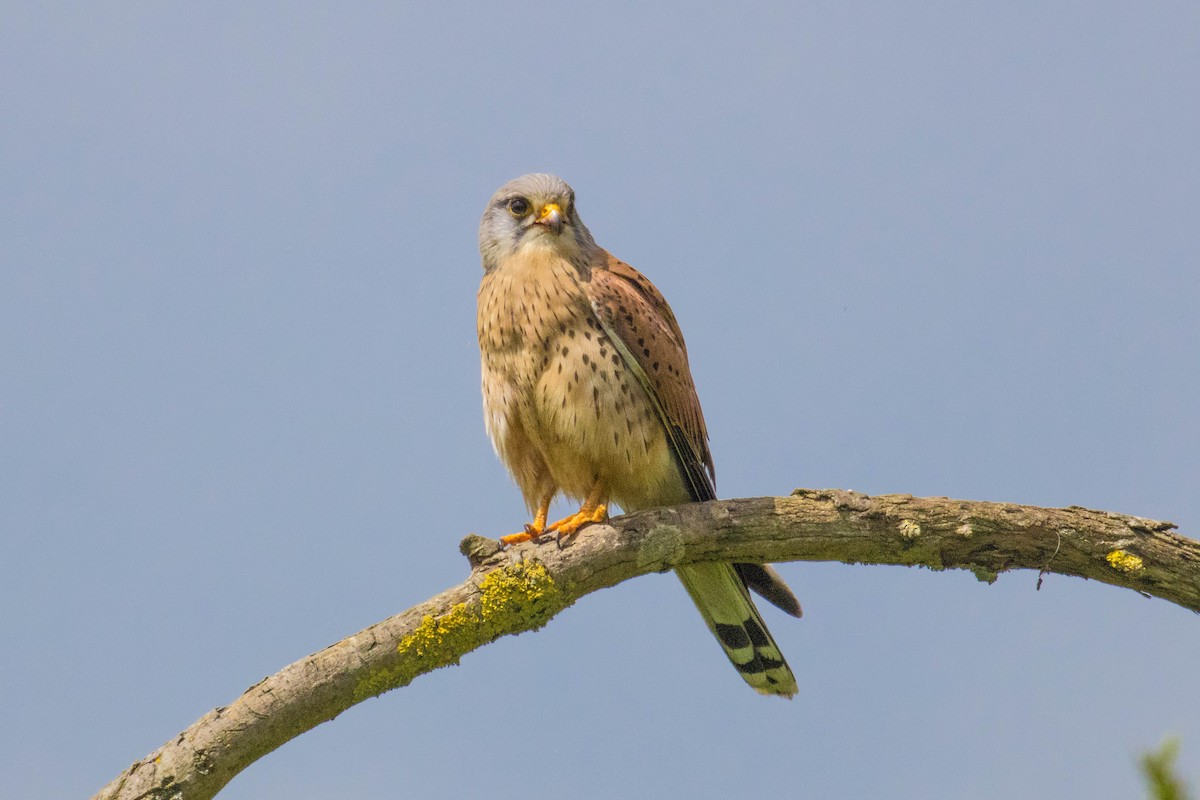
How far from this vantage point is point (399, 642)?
3717 millimetres

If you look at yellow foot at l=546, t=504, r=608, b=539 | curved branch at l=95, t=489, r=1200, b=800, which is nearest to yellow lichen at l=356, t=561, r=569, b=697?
curved branch at l=95, t=489, r=1200, b=800

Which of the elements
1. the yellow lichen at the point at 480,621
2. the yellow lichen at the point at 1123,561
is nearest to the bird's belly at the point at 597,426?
the yellow lichen at the point at 480,621

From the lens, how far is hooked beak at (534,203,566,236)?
15.9ft

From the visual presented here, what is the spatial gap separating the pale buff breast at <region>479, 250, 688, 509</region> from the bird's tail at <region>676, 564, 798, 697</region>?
1.10 ft

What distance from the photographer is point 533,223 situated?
195 inches

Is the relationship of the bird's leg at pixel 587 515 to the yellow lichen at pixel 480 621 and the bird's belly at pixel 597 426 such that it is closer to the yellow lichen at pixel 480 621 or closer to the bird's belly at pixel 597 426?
the bird's belly at pixel 597 426

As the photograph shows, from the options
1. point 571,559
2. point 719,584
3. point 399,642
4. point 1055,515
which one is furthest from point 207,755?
point 1055,515

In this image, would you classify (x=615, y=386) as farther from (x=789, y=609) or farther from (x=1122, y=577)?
(x=1122, y=577)

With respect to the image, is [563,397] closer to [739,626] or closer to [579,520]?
[579,520]

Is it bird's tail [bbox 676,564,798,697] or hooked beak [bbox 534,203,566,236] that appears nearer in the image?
bird's tail [bbox 676,564,798,697]

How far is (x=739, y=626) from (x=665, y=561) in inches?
27.9

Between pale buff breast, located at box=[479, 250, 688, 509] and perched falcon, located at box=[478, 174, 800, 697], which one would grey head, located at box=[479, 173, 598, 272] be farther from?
pale buff breast, located at box=[479, 250, 688, 509]

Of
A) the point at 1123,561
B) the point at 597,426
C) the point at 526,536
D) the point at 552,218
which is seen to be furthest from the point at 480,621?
the point at 1123,561

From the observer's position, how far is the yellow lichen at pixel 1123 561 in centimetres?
393
